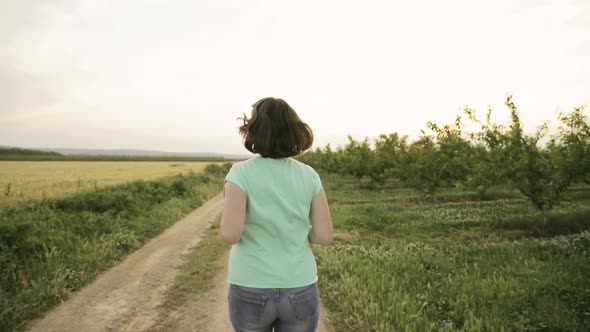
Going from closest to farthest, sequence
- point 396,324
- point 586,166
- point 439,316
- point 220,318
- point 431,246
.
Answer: point 396,324
point 439,316
point 220,318
point 431,246
point 586,166

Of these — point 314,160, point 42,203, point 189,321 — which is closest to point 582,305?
point 189,321

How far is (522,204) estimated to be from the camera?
18297 mm

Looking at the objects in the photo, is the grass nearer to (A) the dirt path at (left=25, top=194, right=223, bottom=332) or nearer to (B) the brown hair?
(A) the dirt path at (left=25, top=194, right=223, bottom=332)

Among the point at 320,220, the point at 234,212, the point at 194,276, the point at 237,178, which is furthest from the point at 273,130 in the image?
the point at 194,276

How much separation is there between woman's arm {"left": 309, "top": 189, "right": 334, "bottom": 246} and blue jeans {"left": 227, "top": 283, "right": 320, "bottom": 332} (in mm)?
315

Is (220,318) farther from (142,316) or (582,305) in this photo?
(582,305)

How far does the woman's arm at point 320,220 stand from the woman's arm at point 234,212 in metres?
0.45

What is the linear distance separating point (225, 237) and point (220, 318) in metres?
4.57

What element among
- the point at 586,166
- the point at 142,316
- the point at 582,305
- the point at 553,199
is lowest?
the point at 142,316

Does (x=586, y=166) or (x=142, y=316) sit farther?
(x=586, y=166)

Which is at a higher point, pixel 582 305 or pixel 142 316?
pixel 582 305

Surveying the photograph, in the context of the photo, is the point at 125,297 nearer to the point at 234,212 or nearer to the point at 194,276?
the point at 194,276

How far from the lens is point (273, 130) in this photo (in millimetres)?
2084

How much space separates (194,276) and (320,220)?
6801mm
